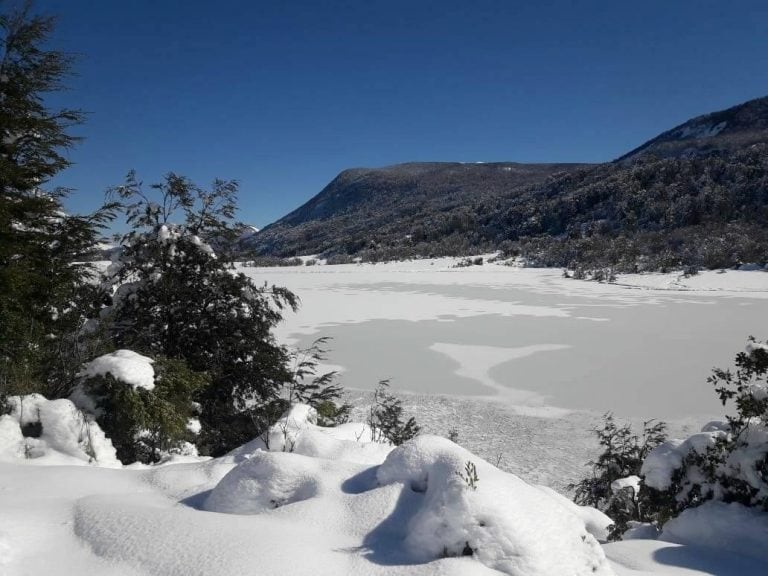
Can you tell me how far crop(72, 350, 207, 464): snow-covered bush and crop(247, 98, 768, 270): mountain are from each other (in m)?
29.3

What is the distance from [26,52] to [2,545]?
6093 millimetres

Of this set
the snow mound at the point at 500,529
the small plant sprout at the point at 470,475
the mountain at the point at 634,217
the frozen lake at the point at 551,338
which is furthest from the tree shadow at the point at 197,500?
the mountain at the point at 634,217

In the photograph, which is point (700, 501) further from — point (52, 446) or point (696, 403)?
point (696, 403)

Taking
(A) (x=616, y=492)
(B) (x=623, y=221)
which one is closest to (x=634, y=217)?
(B) (x=623, y=221)

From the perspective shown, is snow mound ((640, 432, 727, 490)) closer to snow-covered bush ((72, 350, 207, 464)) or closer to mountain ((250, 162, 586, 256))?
snow-covered bush ((72, 350, 207, 464))

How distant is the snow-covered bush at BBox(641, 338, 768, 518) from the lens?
11.0 ft

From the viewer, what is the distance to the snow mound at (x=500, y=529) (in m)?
2.25

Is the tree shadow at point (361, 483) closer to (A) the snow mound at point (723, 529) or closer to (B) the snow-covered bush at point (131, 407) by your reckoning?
(A) the snow mound at point (723, 529)

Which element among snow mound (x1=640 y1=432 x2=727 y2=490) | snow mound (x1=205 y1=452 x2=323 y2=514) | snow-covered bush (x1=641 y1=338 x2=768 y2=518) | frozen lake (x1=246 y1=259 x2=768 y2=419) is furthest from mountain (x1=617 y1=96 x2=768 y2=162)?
snow mound (x1=205 y1=452 x2=323 y2=514)

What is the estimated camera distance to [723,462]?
3570 mm

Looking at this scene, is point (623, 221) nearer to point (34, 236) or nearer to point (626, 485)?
point (626, 485)

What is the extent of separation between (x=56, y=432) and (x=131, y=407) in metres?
0.62

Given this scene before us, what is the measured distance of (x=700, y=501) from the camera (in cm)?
361

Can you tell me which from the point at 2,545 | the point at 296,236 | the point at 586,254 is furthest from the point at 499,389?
the point at 296,236
